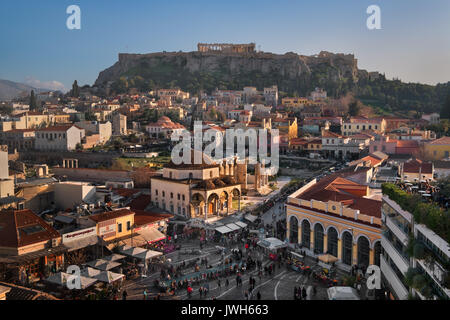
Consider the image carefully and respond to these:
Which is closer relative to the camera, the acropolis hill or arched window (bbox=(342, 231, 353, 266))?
arched window (bbox=(342, 231, 353, 266))

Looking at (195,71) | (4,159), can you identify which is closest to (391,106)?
(195,71)

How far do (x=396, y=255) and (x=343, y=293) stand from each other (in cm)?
240

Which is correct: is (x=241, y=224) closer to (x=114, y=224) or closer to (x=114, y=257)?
(x=114, y=224)

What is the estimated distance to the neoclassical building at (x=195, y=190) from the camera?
3116 cm

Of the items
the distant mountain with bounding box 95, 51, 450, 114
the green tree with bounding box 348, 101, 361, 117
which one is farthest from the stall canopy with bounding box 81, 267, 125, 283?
the distant mountain with bounding box 95, 51, 450, 114

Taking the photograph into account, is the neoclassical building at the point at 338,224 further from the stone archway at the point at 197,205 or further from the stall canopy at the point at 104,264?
the stall canopy at the point at 104,264

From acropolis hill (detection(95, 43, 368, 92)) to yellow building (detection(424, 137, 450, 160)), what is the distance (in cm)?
6559

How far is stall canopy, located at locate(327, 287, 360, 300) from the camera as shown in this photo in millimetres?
16016

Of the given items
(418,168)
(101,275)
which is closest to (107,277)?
(101,275)

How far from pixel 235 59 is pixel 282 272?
11224 cm

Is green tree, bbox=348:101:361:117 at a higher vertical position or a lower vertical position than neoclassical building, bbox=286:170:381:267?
higher

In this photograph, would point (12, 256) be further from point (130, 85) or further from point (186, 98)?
point (130, 85)

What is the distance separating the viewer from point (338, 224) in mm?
21906

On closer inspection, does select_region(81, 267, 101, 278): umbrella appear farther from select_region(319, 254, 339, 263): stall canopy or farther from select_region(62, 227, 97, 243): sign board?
select_region(319, 254, 339, 263): stall canopy
